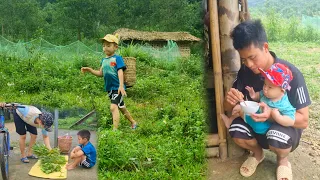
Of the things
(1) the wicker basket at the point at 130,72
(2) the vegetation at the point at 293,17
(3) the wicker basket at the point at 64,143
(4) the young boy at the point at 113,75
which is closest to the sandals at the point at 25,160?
(3) the wicker basket at the point at 64,143

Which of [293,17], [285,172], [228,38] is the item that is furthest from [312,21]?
[285,172]

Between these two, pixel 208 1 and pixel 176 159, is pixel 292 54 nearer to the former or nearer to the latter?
pixel 208 1

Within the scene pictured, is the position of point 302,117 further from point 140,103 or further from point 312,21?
point 140,103

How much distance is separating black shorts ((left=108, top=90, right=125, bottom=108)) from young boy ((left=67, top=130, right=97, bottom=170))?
59cm

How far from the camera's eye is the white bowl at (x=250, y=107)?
2232mm

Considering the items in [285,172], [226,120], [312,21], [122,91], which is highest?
[312,21]

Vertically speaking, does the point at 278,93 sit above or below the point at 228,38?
below

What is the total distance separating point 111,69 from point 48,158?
821 mm

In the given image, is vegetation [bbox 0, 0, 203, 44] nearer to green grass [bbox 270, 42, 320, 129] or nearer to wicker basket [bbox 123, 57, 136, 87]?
wicker basket [bbox 123, 57, 136, 87]

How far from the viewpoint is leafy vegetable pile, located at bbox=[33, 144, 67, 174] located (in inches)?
90.6

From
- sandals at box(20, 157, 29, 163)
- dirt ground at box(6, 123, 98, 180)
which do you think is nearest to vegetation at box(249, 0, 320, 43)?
dirt ground at box(6, 123, 98, 180)

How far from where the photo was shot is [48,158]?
2312mm

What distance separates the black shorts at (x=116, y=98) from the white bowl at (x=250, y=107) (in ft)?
3.28

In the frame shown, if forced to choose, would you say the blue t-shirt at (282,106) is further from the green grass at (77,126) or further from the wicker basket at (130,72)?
the wicker basket at (130,72)
